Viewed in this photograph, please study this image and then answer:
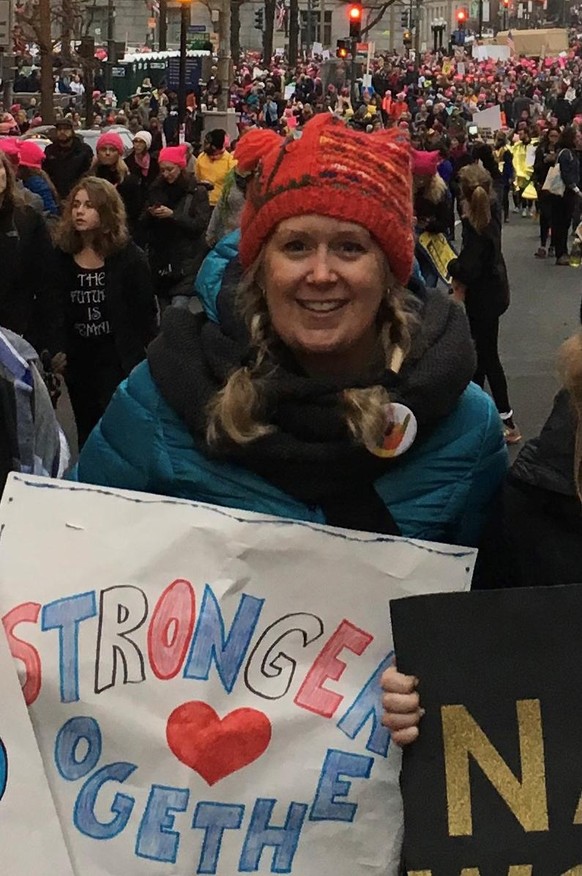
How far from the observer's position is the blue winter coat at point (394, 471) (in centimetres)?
218

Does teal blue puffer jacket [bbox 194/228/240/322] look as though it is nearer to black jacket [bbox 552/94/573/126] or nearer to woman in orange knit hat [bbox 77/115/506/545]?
woman in orange knit hat [bbox 77/115/506/545]

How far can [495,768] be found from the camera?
6.56 ft

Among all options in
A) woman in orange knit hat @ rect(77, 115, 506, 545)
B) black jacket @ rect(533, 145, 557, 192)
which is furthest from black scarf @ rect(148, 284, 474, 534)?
black jacket @ rect(533, 145, 557, 192)

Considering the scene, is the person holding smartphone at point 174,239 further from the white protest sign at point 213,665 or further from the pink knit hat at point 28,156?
the white protest sign at point 213,665

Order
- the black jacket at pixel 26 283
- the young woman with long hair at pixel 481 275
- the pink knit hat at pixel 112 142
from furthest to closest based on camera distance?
the pink knit hat at pixel 112 142
the young woman with long hair at pixel 481 275
the black jacket at pixel 26 283

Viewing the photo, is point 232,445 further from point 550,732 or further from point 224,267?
point 550,732

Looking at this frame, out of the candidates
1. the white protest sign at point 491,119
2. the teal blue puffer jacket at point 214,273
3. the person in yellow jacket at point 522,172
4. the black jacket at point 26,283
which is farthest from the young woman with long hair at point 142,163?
the white protest sign at point 491,119

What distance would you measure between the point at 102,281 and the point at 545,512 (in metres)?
4.42

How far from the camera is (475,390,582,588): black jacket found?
2080mm

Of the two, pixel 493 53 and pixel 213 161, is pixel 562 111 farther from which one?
pixel 493 53

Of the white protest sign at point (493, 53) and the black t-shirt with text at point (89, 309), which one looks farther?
the white protest sign at point (493, 53)

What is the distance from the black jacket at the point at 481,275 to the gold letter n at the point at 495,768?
6.54m

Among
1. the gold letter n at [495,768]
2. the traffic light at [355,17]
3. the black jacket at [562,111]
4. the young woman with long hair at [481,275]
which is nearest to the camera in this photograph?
the gold letter n at [495,768]

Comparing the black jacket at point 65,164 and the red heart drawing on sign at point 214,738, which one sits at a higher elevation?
the black jacket at point 65,164
